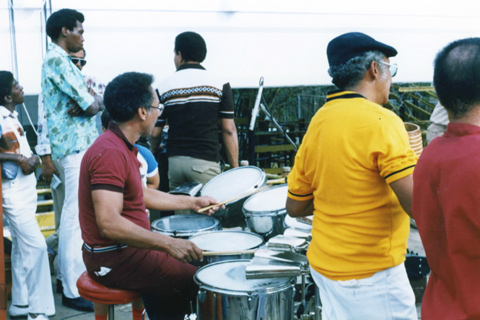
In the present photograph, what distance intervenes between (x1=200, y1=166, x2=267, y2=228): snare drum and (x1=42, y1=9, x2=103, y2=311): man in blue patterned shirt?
921 millimetres

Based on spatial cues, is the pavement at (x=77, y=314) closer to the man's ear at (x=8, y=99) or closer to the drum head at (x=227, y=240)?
the drum head at (x=227, y=240)

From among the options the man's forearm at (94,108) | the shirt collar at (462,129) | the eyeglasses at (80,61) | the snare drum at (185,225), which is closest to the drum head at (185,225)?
the snare drum at (185,225)

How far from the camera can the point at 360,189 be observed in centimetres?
180

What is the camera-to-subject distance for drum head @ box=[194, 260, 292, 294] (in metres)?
2.34

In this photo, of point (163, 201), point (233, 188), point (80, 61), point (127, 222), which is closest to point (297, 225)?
point (233, 188)

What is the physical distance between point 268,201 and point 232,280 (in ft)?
2.77

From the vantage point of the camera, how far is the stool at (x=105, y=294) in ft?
8.10

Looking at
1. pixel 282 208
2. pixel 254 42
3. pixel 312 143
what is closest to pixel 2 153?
pixel 282 208

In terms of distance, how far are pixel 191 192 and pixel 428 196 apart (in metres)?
2.25

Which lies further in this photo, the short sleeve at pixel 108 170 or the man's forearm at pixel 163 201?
the man's forearm at pixel 163 201

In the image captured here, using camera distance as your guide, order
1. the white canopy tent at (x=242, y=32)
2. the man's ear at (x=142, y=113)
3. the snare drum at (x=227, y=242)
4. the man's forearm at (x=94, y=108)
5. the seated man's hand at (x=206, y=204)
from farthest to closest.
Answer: the white canopy tent at (x=242, y=32) → the man's forearm at (x=94, y=108) → the seated man's hand at (x=206, y=204) → the snare drum at (x=227, y=242) → the man's ear at (x=142, y=113)

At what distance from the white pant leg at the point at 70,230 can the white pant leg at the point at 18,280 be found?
26 cm

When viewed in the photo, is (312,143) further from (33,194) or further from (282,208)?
(33,194)

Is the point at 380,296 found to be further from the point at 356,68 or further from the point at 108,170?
the point at 108,170
